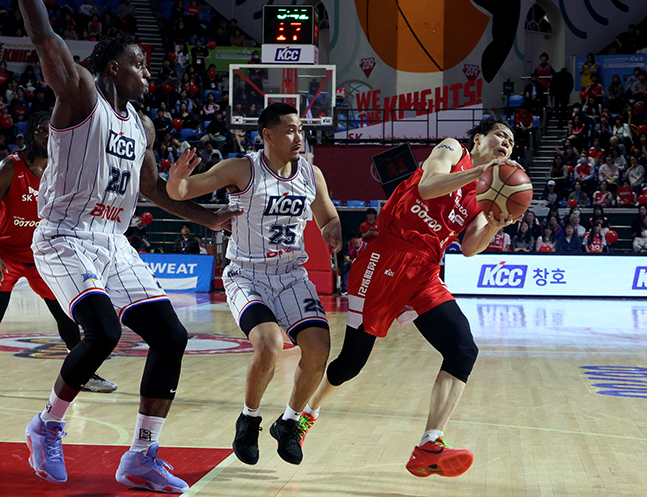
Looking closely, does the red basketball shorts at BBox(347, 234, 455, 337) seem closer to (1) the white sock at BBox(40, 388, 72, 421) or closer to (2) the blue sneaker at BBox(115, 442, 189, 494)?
(2) the blue sneaker at BBox(115, 442, 189, 494)

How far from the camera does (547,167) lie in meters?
20.5

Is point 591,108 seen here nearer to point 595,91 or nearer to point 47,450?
point 595,91

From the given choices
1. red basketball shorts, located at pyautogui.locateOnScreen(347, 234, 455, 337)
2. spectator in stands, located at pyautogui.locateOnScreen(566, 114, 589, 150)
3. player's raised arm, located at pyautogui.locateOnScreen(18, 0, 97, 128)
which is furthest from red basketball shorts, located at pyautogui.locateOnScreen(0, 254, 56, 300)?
spectator in stands, located at pyautogui.locateOnScreen(566, 114, 589, 150)

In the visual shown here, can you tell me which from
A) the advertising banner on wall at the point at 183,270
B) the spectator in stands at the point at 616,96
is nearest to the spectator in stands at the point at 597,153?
the spectator in stands at the point at 616,96

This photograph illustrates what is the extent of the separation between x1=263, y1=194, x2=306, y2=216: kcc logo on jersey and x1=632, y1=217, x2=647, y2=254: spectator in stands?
11968 millimetres

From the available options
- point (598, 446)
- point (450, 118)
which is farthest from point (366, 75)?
point (598, 446)

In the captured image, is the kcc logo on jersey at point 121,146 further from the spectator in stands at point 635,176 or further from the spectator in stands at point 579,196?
the spectator in stands at point 635,176

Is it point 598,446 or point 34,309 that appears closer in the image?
point 598,446

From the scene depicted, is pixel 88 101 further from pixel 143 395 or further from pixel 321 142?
pixel 321 142

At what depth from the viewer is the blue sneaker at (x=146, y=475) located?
3.39 metres

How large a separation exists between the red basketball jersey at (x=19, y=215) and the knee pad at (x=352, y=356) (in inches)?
107

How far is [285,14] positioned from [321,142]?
6152 mm

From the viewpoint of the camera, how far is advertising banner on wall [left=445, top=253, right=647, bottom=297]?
1382 centimetres

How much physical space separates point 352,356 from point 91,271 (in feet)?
4.83
